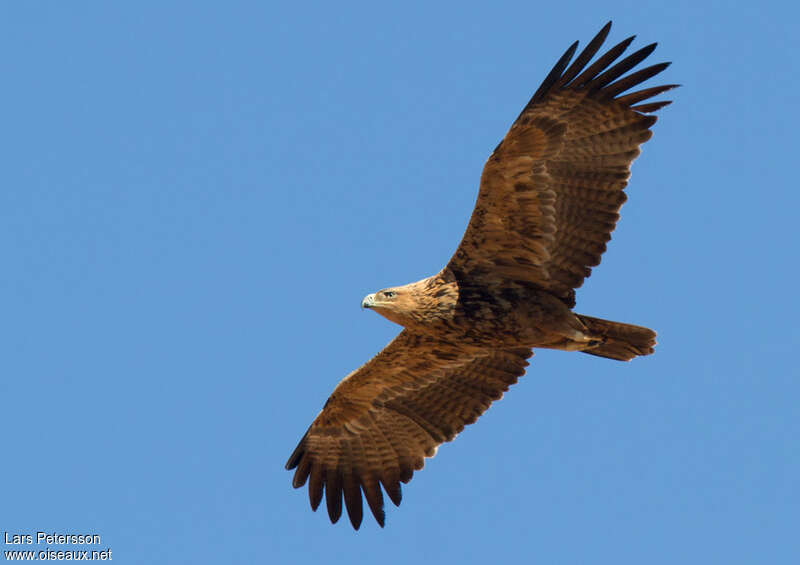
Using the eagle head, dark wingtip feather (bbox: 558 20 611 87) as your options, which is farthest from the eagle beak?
dark wingtip feather (bbox: 558 20 611 87)

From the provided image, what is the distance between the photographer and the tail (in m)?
13.1

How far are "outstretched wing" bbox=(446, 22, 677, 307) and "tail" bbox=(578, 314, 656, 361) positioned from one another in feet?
2.71

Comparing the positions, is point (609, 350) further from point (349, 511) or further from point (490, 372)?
point (349, 511)

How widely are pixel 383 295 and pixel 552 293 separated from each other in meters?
1.91

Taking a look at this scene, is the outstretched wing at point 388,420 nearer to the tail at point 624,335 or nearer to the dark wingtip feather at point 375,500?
the dark wingtip feather at point 375,500

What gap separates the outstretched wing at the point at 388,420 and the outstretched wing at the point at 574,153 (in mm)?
2379

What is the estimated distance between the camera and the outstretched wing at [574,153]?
41.4 ft

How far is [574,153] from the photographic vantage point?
41.9 feet

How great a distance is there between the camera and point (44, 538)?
13.7 meters

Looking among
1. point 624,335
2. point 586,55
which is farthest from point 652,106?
point 624,335

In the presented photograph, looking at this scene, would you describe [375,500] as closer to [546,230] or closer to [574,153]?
[546,230]

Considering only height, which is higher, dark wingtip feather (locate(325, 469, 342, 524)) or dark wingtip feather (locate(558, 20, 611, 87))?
dark wingtip feather (locate(558, 20, 611, 87))

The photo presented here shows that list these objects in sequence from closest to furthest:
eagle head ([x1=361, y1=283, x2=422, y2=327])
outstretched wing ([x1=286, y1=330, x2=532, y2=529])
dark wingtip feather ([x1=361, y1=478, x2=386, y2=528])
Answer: eagle head ([x1=361, y1=283, x2=422, y2=327]) < outstretched wing ([x1=286, y1=330, x2=532, y2=529]) < dark wingtip feather ([x1=361, y1=478, x2=386, y2=528])

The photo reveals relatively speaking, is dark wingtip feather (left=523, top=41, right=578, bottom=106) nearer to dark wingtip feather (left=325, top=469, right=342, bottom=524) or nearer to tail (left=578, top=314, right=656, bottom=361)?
tail (left=578, top=314, right=656, bottom=361)
